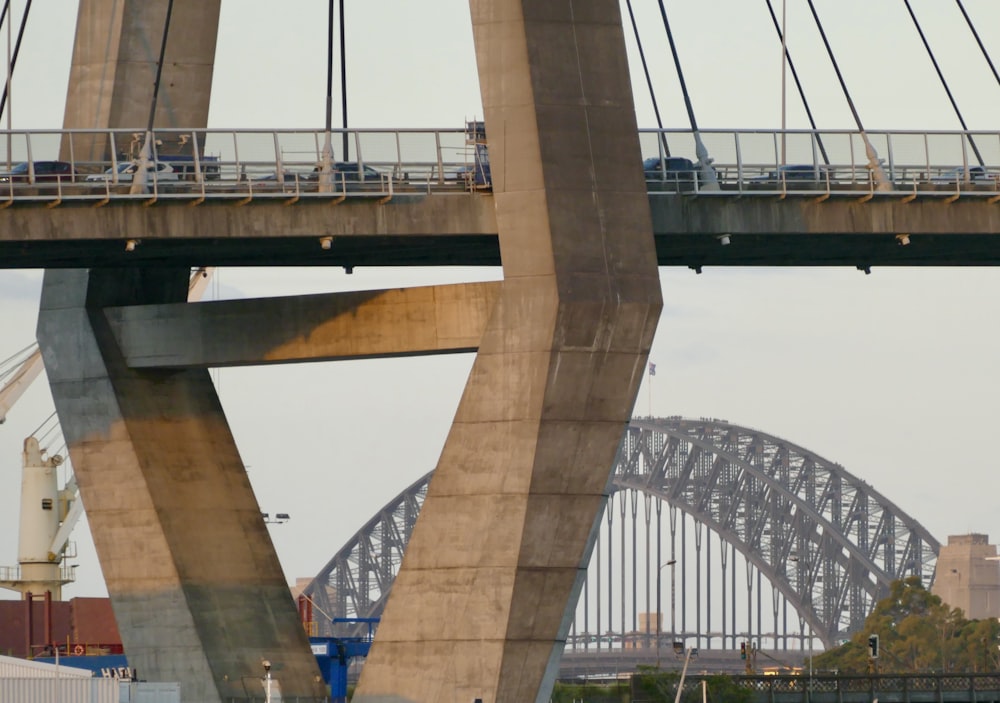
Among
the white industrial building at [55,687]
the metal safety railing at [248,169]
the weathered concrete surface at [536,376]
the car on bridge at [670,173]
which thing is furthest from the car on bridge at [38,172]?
the car on bridge at [670,173]

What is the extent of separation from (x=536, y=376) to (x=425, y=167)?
25.8 feet

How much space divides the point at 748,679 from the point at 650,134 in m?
34.3

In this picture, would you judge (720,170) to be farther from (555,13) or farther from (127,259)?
(127,259)

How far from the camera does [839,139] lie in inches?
2719

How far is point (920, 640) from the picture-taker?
177 metres

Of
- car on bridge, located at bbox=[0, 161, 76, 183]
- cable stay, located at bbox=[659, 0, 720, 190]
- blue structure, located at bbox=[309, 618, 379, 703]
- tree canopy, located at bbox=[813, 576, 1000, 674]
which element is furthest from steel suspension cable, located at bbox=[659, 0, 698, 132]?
tree canopy, located at bbox=[813, 576, 1000, 674]

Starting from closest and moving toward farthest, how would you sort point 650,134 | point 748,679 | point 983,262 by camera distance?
point 650,134 → point 983,262 → point 748,679

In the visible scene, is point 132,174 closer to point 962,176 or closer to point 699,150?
A: point 699,150

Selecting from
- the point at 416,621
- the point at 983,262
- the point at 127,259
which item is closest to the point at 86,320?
the point at 127,259

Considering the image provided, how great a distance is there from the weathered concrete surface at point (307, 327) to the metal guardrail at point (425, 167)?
4.09 metres

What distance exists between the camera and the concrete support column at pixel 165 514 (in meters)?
72.6

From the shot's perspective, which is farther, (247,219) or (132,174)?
(132,174)

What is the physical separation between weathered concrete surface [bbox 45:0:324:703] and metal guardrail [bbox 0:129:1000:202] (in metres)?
4.15

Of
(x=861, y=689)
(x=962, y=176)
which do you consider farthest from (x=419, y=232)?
(x=861, y=689)
